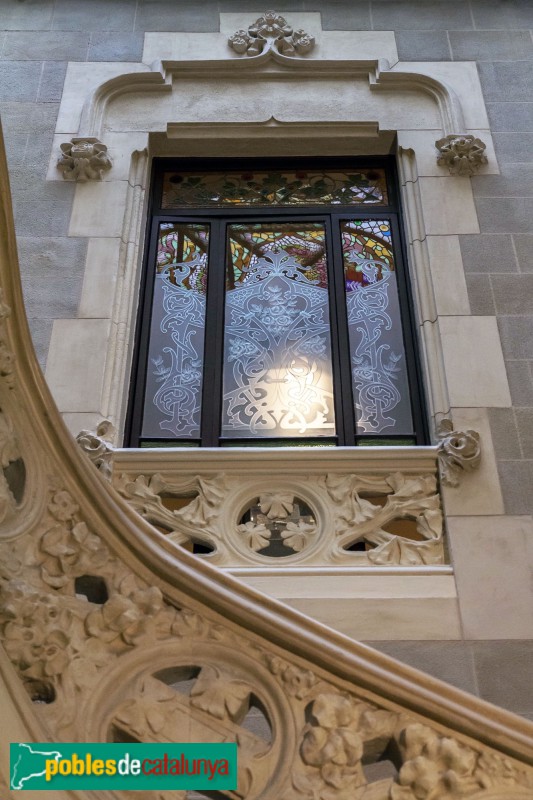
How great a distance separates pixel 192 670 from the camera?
7.81ft

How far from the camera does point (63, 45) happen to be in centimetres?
699

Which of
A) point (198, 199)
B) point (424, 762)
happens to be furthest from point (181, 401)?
point (424, 762)

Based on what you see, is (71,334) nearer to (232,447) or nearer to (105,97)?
(232,447)

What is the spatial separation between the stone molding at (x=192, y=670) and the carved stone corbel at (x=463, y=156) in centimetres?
416

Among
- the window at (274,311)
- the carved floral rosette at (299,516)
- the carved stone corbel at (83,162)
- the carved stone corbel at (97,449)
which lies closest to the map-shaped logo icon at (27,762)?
the carved floral rosette at (299,516)

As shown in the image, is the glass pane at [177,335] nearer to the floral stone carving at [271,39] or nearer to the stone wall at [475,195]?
the stone wall at [475,195]

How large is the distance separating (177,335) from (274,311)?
0.65m

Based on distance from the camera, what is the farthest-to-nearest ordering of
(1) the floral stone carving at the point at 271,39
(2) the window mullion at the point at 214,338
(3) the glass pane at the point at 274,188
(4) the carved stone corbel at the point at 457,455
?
(1) the floral stone carving at the point at 271,39 → (3) the glass pane at the point at 274,188 → (2) the window mullion at the point at 214,338 → (4) the carved stone corbel at the point at 457,455

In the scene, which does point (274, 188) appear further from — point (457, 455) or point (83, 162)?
point (457, 455)

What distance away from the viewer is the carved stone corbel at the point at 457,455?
4.48 m

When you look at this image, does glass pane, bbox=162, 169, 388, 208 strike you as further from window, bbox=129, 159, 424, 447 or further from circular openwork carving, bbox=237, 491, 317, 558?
circular openwork carving, bbox=237, 491, 317, 558

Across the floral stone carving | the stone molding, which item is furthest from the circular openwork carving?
the floral stone carving

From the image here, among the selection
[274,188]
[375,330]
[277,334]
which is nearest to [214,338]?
[277,334]

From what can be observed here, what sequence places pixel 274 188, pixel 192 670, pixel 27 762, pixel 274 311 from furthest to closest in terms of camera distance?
pixel 274 188 < pixel 274 311 < pixel 192 670 < pixel 27 762
